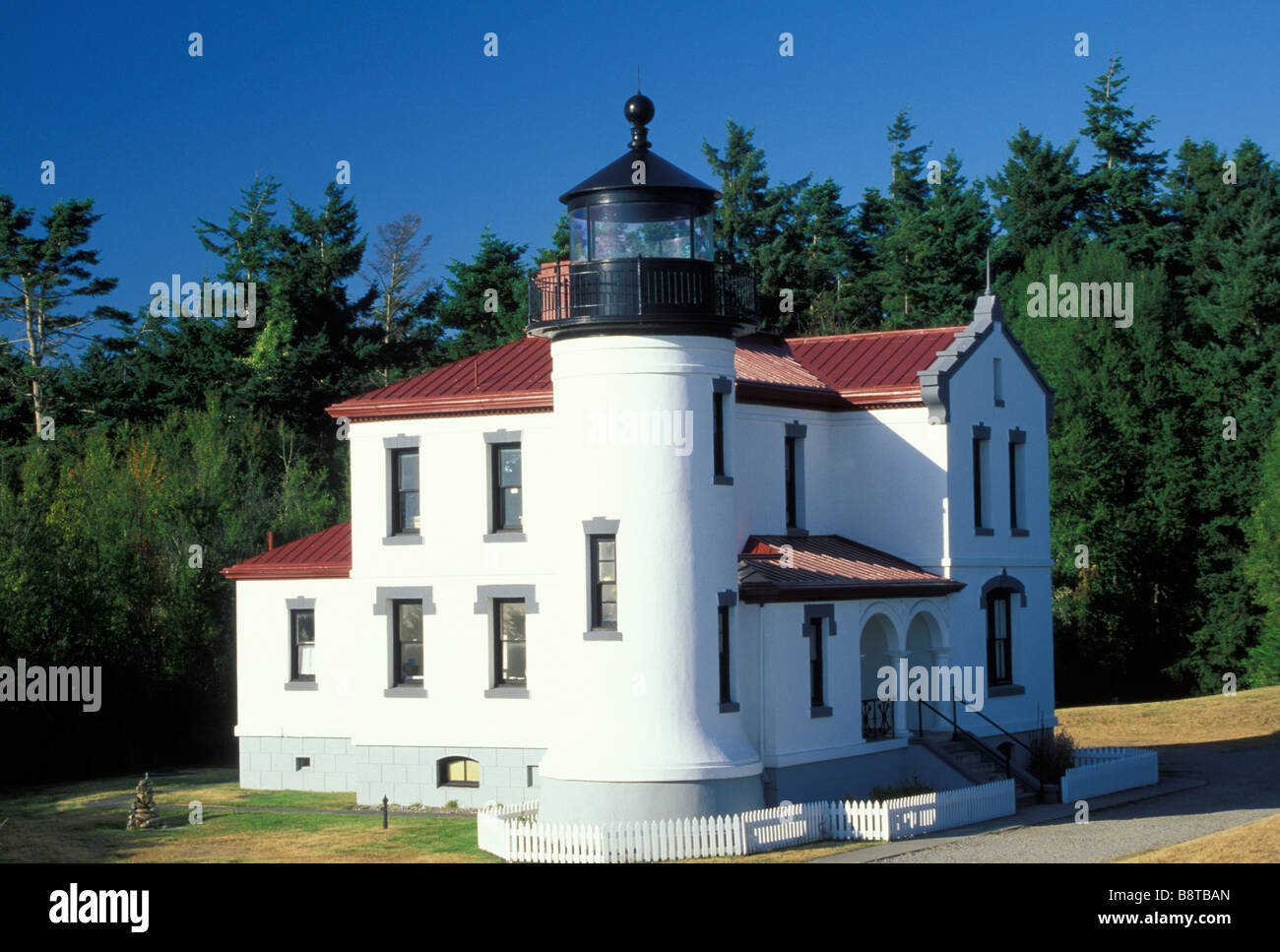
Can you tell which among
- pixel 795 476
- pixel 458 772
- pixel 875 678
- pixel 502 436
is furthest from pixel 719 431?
pixel 458 772

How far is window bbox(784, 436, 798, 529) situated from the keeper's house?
2.4 inches

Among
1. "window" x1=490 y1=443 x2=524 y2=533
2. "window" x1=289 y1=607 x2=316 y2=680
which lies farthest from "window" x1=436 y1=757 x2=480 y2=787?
"window" x1=289 y1=607 x2=316 y2=680

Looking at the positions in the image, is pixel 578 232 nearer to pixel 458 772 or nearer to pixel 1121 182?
pixel 458 772

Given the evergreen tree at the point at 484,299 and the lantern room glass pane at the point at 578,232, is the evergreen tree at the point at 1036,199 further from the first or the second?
the lantern room glass pane at the point at 578,232

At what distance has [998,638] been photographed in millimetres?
33469

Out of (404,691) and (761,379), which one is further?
(404,691)

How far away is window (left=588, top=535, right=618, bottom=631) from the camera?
25.4 metres

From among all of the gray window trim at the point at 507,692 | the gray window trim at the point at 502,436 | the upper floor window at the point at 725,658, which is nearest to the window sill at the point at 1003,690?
the upper floor window at the point at 725,658

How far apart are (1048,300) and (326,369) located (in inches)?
1072

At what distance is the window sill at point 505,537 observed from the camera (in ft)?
98.0

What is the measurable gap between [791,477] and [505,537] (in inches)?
223

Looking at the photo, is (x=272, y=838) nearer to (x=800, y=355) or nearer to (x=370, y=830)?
(x=370, y=830)
